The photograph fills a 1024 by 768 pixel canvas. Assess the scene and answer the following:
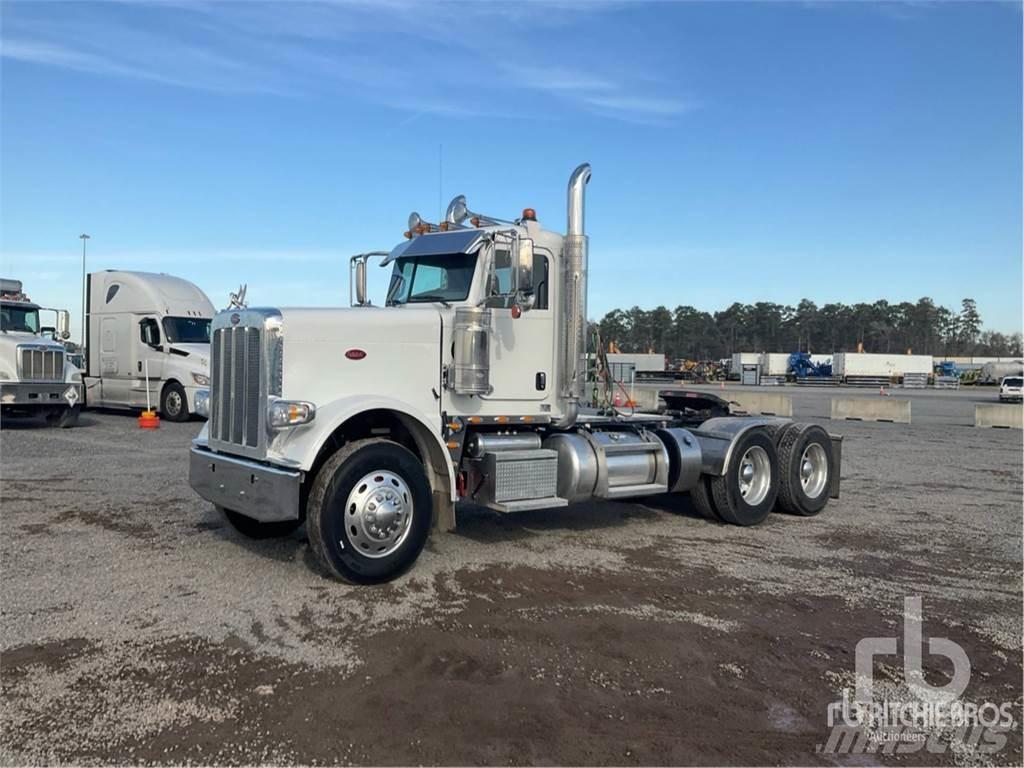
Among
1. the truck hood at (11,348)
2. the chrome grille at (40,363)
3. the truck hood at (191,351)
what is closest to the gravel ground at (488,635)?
the chrome grille at (40,363)

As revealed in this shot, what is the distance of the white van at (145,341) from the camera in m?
19.7

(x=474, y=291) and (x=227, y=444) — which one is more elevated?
(x=474, y=291)

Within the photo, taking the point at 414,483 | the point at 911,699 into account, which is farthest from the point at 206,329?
the point at 911,699

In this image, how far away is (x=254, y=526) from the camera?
7363mm

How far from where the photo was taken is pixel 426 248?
24.8 ft

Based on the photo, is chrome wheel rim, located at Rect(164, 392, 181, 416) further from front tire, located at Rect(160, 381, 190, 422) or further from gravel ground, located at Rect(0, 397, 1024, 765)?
gravel ground, located at Rect(0, 397, 1024, 765)

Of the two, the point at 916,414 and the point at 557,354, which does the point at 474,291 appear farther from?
the point at 916,414

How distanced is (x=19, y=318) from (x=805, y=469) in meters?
18.4

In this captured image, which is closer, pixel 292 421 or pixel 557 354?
pixel 292 421

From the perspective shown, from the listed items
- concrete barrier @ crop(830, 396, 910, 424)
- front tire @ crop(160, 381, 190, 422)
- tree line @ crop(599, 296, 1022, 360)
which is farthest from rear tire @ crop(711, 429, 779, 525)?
tree line @ crop(599, 296, 1022, 360)

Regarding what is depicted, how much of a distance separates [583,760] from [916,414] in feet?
99.7

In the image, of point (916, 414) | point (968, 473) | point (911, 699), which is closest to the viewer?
point (911, 699)

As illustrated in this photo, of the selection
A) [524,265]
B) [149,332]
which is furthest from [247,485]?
[149,332]

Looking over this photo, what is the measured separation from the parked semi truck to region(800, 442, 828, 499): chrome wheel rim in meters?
15.7
